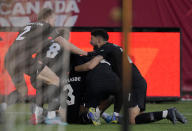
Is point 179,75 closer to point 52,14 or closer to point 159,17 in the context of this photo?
point 159,17

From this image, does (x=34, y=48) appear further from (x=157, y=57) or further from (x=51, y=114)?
(x=157, y=57)

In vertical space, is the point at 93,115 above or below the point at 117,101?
below

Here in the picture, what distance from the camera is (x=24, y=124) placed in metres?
5.50

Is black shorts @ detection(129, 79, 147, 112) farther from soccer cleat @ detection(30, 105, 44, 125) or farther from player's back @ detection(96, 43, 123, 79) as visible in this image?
soccer cleat @ detection(30, 105, 44, 125)

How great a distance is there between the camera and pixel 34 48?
5.68 m

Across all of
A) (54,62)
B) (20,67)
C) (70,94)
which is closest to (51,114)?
(70,94)

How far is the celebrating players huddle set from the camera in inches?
217

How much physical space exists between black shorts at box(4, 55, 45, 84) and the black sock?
1.32 m

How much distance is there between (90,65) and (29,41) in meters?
0.84

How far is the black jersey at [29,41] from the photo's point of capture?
564 centimetres

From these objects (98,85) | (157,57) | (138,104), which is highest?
(157,57)

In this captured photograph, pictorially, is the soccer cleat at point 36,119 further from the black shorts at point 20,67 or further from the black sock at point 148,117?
the black sock at point 148,117

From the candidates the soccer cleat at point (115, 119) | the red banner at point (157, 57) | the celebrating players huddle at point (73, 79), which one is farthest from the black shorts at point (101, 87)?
the red banner at point (157, 57)

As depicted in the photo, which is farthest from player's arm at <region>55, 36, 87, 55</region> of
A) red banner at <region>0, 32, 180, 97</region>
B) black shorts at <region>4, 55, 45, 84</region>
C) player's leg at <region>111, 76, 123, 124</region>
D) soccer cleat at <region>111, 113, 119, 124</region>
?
red banner at <region>0, 32, 180, 97</region>
